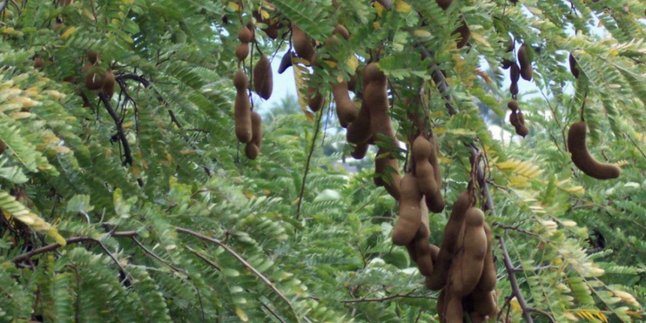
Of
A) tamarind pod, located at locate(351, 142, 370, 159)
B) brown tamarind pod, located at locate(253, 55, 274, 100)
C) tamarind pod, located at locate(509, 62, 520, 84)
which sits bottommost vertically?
tamarind pod, located at locate(351, 142, 370, 159)

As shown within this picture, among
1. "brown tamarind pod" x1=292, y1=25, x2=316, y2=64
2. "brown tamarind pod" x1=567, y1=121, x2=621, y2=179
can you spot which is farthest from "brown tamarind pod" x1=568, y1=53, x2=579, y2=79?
"brown tamarind pod" x1=292, y1=25, x2=316, y2=64

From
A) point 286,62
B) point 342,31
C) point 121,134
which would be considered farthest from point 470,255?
point 121,134

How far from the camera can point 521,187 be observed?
2184 millimetres

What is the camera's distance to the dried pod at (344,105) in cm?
211

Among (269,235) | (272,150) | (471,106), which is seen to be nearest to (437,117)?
(471,106)

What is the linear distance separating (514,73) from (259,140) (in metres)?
0.59

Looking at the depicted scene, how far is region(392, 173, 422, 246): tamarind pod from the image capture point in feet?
6.60

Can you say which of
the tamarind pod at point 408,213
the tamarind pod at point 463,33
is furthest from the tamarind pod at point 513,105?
the tamarind pod at point 408,213

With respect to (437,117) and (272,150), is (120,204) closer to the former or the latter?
(437,117)

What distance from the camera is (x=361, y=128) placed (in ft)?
7.00

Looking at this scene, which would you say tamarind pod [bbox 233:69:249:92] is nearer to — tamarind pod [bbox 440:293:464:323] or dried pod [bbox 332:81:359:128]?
dried pod [bbox 332:81:359:128]

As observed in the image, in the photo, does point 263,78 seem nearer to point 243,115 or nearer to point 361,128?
point 243,115

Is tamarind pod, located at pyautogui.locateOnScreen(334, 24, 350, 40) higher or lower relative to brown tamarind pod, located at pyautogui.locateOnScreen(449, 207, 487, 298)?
higher

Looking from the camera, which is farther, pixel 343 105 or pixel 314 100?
pixel 314 100
